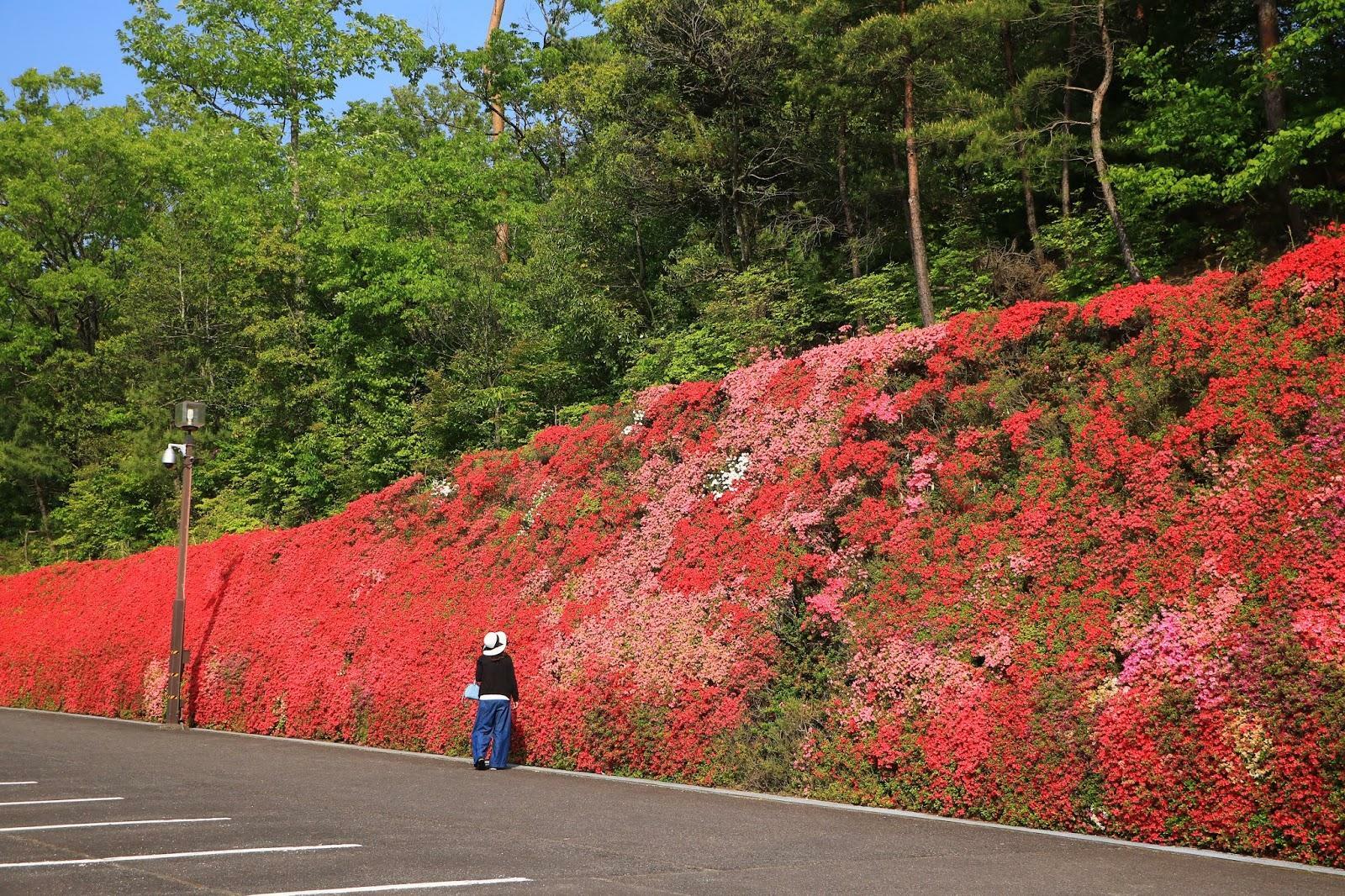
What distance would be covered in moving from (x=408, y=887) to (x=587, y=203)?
83.9ft

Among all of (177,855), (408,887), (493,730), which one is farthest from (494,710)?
(408,887)

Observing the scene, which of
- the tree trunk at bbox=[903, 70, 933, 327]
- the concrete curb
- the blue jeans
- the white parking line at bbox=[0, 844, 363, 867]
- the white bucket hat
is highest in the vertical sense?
the tree trunk at bbox=[903, 70, 933, 327]

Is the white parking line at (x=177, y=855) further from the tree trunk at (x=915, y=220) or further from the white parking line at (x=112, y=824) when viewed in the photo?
the tree trunk at (x=915, y=220)

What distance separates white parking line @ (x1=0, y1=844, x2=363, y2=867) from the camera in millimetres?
6637

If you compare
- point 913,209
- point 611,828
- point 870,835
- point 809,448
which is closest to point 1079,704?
point 870,835

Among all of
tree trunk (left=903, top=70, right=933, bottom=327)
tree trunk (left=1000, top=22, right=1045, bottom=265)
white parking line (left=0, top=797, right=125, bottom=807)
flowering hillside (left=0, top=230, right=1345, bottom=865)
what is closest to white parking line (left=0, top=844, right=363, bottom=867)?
white parking line (left=0, top=797, right=125, bottom=807)

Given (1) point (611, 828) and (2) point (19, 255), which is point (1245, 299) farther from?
(2) point (19, 255)

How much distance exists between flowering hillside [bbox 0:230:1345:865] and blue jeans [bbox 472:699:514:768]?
0.57 meters

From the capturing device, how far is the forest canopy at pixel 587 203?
963 inches

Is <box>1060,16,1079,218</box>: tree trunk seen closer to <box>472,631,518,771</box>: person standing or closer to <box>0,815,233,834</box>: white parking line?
<box>472,631,518,771</box>: person standing

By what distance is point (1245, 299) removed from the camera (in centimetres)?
1009

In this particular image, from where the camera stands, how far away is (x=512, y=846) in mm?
7574

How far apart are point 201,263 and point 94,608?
631 inches

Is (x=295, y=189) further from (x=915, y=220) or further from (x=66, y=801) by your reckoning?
(x=66, y=801)
